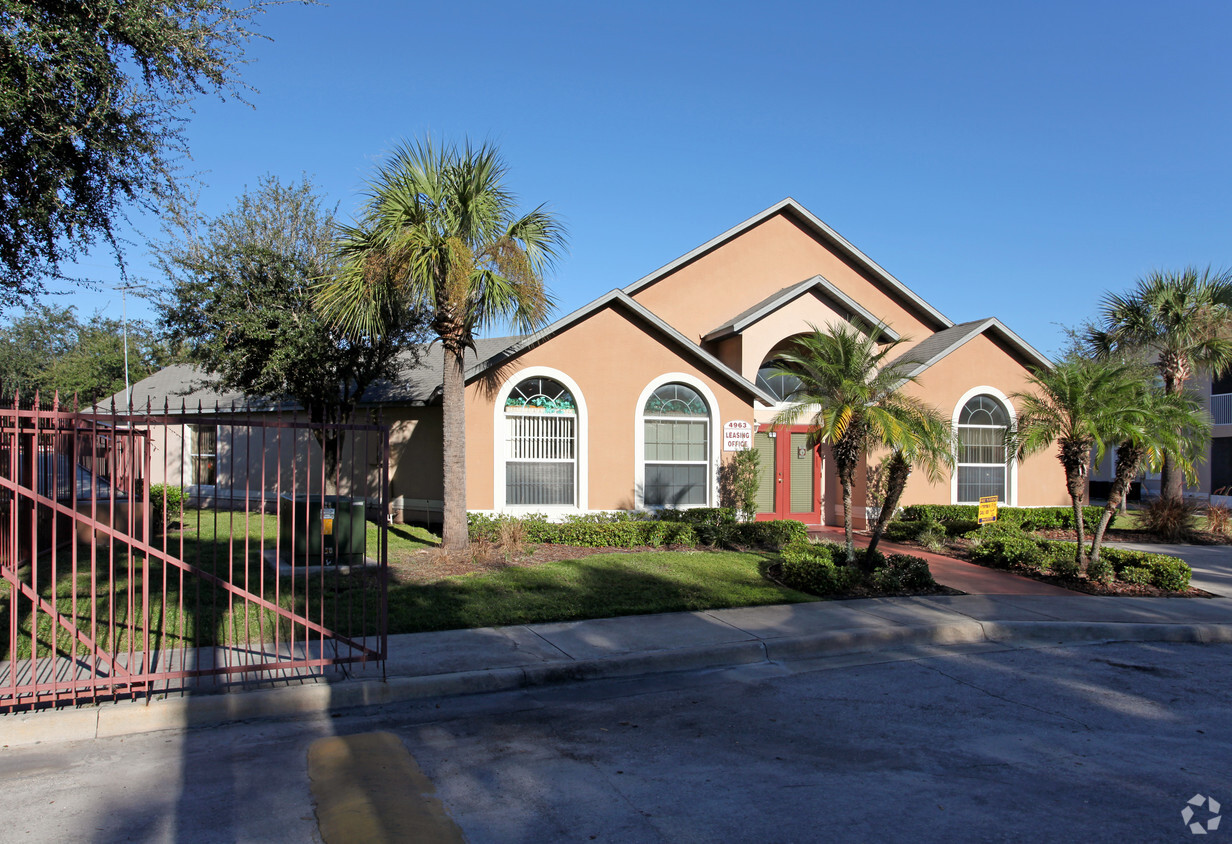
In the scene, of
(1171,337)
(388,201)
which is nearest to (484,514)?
(388,201)

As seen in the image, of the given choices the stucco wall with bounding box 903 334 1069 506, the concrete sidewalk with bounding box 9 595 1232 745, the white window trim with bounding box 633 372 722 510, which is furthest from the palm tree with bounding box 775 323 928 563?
the stucco wall with bounding box 903 334 1069 506

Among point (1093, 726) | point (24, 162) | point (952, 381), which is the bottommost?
point (1093, 726)

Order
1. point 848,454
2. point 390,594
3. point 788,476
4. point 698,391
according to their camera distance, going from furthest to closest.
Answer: point 788,476 → point 698,391 → point 848,454 → point 390,594

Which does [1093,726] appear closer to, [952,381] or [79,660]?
[79,660]

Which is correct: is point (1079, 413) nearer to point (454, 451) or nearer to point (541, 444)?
point (541, 444)

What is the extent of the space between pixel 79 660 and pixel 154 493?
11.8 metres

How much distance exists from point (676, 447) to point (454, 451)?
17.3 ft

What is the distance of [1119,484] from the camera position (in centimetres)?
1312

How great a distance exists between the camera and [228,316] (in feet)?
49.4

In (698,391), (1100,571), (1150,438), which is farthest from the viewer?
(698,391)

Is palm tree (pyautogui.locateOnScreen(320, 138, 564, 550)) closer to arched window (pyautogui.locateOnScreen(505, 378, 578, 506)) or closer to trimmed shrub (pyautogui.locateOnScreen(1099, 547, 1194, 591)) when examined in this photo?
arched window (pyautogui.locateOnScreen(505, 378, 578, 506))

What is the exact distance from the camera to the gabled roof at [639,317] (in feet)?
48.8

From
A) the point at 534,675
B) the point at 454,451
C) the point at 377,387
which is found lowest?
the point at 534,675

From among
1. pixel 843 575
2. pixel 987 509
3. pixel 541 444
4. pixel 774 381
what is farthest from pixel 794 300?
pixel 843 575
